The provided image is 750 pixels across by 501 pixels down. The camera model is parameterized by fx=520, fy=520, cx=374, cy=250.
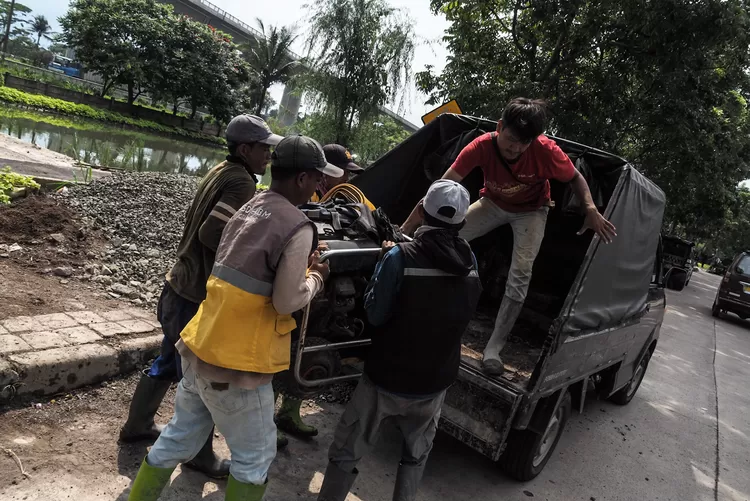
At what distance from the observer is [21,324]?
3391 mm

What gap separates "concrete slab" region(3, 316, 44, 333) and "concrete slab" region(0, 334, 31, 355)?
124 millimetres

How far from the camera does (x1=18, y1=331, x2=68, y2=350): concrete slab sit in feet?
10.4

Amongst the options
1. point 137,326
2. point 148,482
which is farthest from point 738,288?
point 148,482

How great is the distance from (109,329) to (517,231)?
3.04 meters

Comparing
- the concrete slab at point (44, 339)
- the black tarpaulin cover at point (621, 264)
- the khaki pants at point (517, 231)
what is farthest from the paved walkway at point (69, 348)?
the black tarpaulin cover at point (621, 264)

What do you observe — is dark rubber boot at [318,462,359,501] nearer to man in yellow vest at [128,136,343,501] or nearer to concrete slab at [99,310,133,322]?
man in yellow vest at [128,136,343,501]

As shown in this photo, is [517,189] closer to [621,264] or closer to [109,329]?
[621,264]

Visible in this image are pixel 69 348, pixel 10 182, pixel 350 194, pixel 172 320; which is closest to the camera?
pixel 172 320

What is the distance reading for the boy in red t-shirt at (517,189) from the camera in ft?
10.9

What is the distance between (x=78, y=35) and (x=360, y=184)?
30347 millimetres

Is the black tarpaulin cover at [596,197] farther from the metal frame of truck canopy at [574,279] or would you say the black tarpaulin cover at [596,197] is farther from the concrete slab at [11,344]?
the concrete slab at [11,344]

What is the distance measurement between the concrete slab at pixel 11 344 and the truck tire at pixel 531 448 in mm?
3152

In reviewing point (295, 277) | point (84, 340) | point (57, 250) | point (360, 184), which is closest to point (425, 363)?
point (295, 277)

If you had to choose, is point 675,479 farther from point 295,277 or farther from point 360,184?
point 295,277
